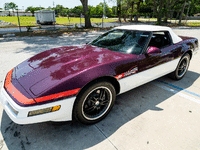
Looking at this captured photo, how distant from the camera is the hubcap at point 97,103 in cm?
217

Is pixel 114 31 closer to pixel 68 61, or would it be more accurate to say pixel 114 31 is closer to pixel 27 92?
pixel 68 61

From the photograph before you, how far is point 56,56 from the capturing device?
2.69m

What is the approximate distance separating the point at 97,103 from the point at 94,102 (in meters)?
0.07

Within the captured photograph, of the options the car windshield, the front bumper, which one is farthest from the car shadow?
the car windshield

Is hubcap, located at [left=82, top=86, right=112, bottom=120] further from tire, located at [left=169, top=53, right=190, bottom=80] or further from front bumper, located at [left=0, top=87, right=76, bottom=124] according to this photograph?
tire, located at [left=169, top=53, right=190, bottom=80]

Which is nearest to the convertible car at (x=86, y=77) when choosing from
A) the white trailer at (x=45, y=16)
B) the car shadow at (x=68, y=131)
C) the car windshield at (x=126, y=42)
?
the car windshield at (x=126, y=42)

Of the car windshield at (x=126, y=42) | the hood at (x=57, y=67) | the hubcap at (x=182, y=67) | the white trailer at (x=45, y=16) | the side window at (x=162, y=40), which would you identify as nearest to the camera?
the hood at (x=57, y=67)

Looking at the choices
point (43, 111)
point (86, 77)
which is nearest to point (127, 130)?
point (86, 77)

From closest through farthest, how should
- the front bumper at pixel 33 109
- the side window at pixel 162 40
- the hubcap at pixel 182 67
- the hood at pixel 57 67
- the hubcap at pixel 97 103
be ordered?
the front bumper at pixel 33 109 → the hood at pixel 57 67 → the hubcap at pixel 97 103 → the side window at pixel 162 40 → the hubcap at pixel 182 67

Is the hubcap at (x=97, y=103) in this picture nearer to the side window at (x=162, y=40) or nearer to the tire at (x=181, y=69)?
the side window at (x=162, y=40)

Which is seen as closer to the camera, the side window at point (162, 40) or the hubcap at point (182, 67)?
the side window at point (162, 40)

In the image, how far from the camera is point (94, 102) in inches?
87.5

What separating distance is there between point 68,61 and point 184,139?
207 cm

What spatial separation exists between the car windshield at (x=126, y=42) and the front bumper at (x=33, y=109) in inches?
58.4
